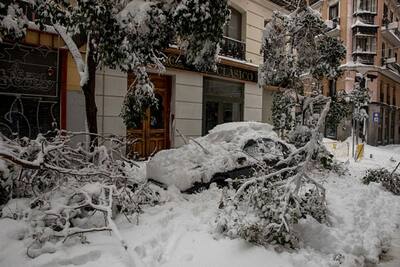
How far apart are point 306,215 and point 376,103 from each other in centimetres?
2524

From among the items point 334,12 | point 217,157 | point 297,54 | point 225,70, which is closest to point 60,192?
point 217,157

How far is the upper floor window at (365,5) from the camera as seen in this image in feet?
90.4

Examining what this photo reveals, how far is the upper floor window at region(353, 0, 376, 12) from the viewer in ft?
90.4

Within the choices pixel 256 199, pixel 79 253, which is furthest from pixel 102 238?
pixel 256 199

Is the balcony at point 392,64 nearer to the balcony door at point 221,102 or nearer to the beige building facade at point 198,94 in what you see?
the beige building facade at point 198,94

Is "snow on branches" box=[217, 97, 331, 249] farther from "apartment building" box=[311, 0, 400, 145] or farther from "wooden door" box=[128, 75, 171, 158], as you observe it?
"apartment building" box=[311, 0, 400, 145]

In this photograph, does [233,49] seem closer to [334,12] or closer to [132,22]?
[132,22]

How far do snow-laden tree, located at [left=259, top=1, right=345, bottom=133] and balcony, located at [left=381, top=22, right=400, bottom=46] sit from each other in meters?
20.1

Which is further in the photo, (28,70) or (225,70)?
(225,70)

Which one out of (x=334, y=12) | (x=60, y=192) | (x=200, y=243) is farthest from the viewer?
(x=334, y=12)

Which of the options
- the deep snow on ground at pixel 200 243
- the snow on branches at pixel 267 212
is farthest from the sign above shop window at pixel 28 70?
the snow on branches at pixel 267 212

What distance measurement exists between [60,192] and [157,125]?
25.8 feet

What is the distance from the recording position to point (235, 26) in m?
15.8

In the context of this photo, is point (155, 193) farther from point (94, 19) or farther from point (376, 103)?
point (376, 103)
